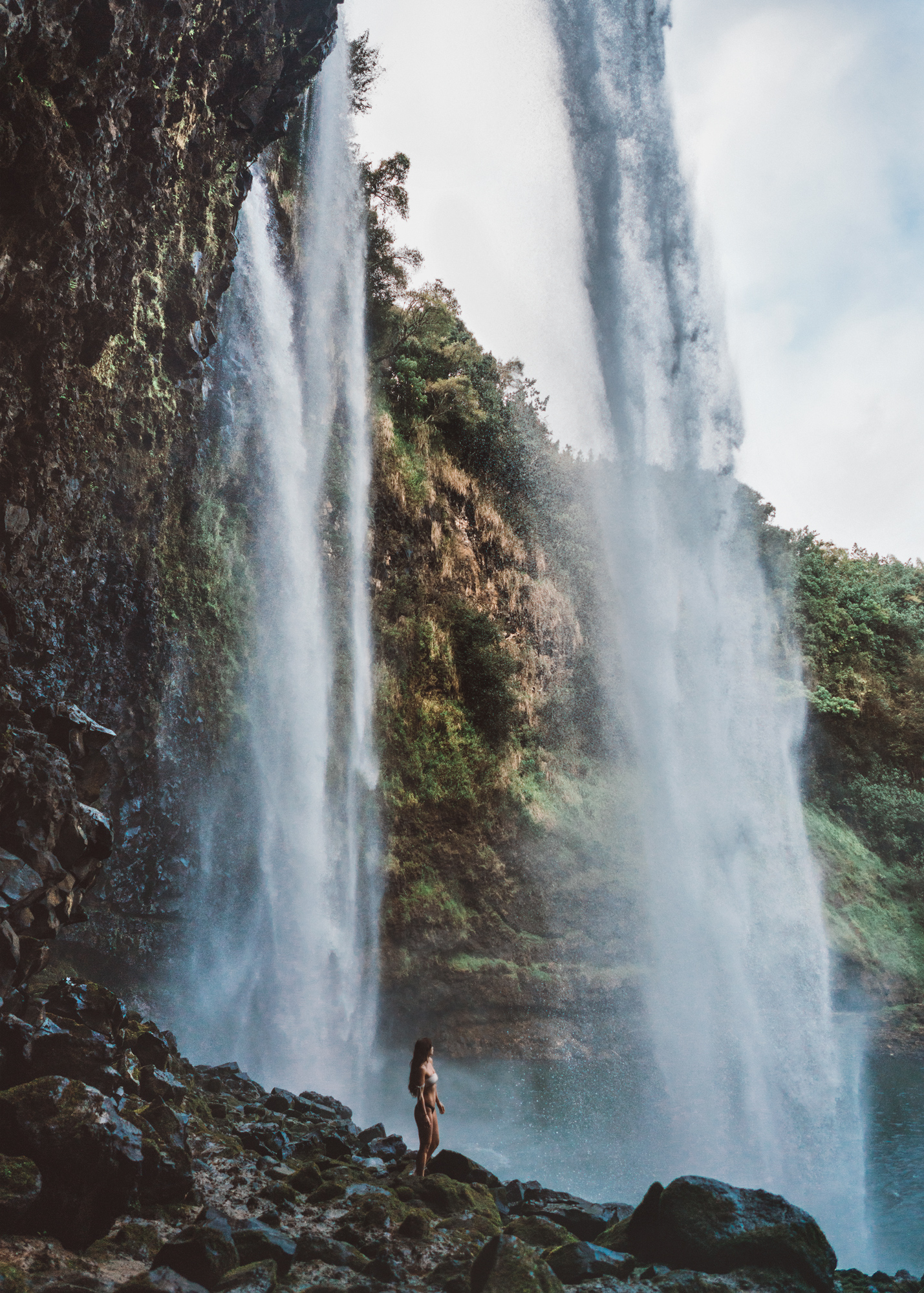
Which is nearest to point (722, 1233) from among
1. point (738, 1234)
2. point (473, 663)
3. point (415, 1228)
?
point (738, 1234)

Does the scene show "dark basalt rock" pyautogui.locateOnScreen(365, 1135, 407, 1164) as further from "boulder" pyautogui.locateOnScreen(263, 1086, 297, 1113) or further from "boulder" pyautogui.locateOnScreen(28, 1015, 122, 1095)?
"boulder" pyautogui.locateOnScreen(28, 1015, 122, 1095)

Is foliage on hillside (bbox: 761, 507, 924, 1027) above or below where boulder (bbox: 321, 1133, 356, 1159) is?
above

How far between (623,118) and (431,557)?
11.4 metres

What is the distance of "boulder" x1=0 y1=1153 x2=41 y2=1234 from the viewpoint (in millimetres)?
3727

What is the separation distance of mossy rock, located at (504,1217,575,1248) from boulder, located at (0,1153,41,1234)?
11.3 ft

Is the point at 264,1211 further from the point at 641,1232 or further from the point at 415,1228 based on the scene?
the point at 641,1232

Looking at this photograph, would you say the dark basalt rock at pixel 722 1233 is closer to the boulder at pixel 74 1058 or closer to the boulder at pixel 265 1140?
the boulder at pixel 265 1140

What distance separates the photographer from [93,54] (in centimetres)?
708

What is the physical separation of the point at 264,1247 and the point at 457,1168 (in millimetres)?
3197

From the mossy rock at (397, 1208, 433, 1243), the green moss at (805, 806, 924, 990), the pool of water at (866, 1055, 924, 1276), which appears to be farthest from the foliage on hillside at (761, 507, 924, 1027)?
the mossy rock at (397, 1208, 433, 1243)

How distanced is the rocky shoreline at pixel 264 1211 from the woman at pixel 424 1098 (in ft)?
1.05

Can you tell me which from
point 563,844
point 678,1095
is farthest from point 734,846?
point 678,1095

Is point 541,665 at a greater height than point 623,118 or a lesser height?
lesser

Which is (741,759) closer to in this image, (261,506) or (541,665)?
(541,665)
